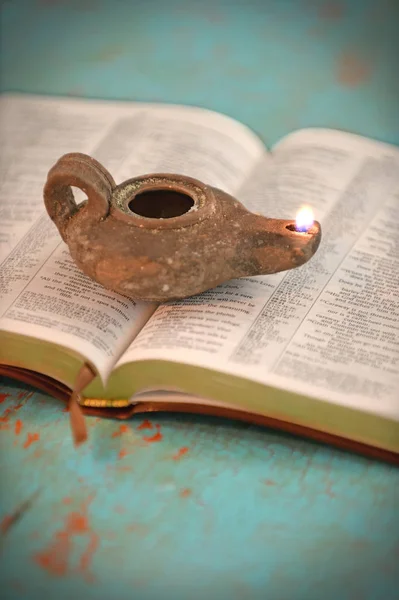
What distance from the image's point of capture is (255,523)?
0.98 metres

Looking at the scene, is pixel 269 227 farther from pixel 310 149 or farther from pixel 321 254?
pixel 310 149

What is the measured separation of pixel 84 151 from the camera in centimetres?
159

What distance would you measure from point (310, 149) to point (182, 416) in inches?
28.0

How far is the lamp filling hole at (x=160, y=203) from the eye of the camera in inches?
48.6

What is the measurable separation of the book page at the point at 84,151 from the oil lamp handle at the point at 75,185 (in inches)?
4.6

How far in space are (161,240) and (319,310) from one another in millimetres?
277

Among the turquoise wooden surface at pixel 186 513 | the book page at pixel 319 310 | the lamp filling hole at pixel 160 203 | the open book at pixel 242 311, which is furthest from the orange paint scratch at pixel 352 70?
the turquoise wooden surface at pixel 186 513

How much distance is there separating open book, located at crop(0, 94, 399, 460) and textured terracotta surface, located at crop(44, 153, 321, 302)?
7 centimetres

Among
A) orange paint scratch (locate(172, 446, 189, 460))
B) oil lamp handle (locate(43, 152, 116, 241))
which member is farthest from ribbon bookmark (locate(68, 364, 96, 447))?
oil lamp handle (locate(43, 152, 116, 241))

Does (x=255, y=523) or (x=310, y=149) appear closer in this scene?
(x=255, y=523)

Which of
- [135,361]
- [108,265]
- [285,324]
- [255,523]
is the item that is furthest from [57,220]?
[255,523]

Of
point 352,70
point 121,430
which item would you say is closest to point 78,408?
point 121,430

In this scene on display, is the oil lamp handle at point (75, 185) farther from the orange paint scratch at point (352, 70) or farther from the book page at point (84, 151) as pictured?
the orange paint scratch at point (352, 70)

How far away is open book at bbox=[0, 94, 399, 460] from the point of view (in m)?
1.06
